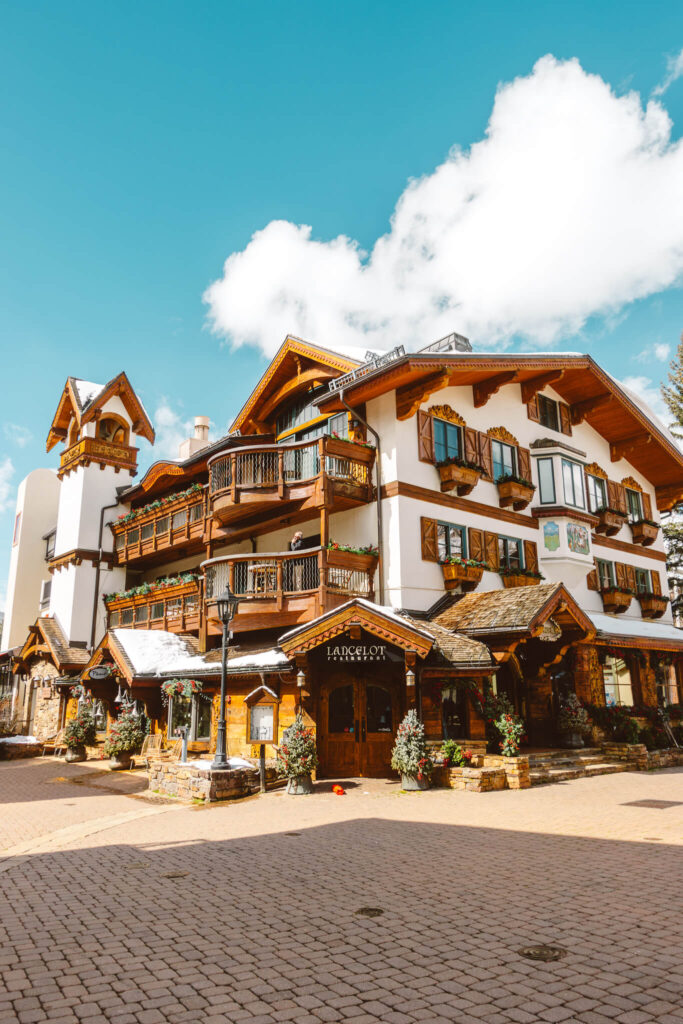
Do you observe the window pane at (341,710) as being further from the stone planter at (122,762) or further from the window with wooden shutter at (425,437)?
the stone planter at (122,762)

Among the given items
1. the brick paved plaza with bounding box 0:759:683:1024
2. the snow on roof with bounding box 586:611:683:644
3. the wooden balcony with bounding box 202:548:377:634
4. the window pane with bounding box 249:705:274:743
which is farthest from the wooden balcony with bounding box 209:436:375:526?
the brick paved plaza with bounding box 0:759:683:1024

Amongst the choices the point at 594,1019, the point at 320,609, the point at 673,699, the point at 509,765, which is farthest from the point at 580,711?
the point at 594,1019

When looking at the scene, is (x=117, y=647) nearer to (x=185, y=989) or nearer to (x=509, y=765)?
(x=509, y=765)

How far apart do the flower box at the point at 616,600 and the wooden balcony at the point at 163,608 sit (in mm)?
14879

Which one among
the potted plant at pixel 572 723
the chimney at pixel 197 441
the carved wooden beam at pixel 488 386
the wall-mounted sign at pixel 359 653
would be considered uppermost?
the chimney at pixel 197 441

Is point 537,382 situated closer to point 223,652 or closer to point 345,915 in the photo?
point 223,652

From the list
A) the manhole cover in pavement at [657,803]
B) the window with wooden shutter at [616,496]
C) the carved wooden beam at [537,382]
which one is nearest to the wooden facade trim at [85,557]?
the carved wooden beam at [537,382]

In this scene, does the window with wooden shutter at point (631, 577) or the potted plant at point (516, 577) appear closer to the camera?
the potted plant at point (516, 577)

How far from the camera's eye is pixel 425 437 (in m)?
21.9

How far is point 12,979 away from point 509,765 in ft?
41.4

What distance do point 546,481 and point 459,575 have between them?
21.8ft

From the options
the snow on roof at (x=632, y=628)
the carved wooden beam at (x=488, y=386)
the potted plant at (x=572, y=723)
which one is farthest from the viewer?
the snow on roof at (x=632, y=628)

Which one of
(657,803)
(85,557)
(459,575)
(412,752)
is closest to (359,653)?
(412,752)

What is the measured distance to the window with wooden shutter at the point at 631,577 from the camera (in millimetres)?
28870
